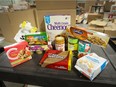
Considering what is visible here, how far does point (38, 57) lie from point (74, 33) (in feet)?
0.95

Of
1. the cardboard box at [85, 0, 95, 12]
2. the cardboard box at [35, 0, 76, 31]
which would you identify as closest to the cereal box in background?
the cardboard box at [35, 0, 76, 31]

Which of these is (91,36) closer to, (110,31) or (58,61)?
(58,61)

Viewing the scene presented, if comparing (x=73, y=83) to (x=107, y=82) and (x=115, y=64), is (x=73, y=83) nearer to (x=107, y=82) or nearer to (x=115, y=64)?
(x=107, y=82)

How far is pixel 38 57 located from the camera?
76 centimetres

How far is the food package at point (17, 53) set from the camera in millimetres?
644

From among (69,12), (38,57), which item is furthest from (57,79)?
(69,12)

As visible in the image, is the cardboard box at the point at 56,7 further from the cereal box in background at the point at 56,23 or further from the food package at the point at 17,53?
the food package at the point at 17,53

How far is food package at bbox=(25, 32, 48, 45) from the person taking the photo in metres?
0.74

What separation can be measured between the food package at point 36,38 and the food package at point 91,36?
0.18 meters

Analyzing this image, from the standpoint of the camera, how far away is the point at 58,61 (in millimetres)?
645

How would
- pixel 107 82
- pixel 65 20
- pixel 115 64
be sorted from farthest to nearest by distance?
pixel 65 20, pixel 115 64, pixel 107 82

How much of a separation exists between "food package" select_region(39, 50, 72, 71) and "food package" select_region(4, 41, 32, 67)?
114 millimetres

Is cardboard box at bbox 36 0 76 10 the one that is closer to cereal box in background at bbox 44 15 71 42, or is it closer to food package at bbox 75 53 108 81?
cereal box in background at bbox 44 15 71 42

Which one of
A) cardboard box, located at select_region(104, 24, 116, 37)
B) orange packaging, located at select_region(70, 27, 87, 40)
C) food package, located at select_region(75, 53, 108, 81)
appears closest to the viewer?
food package, located at select_region(75, 53, 108, 81)
